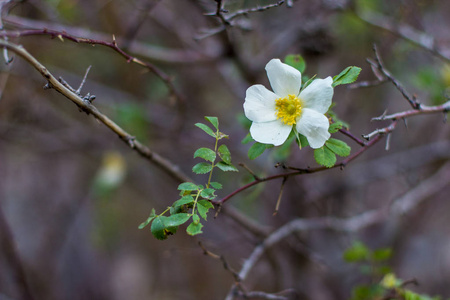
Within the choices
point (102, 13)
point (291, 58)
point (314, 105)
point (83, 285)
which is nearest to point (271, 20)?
point (102, 13)

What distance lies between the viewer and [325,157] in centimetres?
91

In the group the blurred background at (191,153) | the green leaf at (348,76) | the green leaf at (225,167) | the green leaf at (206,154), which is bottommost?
the green leaf at (225,167)

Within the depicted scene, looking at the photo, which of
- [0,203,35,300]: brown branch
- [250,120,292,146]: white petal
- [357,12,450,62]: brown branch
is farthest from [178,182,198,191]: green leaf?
[0,203,35,300]: brown branch

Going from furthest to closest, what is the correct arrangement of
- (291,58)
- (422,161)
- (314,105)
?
(422,161), (291,58), (314,105)

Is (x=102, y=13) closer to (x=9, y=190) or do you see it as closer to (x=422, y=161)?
(x=9, y=190)

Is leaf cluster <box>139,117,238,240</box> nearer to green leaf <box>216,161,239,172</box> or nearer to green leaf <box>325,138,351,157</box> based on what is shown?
green leaf <box>216,161,239,172</box>

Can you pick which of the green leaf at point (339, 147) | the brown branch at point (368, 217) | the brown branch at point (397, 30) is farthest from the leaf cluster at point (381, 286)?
the brown branch at point (397, 30)

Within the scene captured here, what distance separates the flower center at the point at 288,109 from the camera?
3.07 feet

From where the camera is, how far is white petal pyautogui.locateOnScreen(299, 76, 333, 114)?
869 millimetres

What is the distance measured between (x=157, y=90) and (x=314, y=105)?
6.25 ft

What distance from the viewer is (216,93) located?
352 centimetres

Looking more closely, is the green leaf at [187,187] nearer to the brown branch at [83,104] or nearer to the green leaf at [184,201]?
the green leaf at [184,201]

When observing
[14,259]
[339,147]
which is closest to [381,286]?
[339,147]

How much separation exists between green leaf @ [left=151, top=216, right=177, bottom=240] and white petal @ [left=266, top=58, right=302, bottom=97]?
438mm
